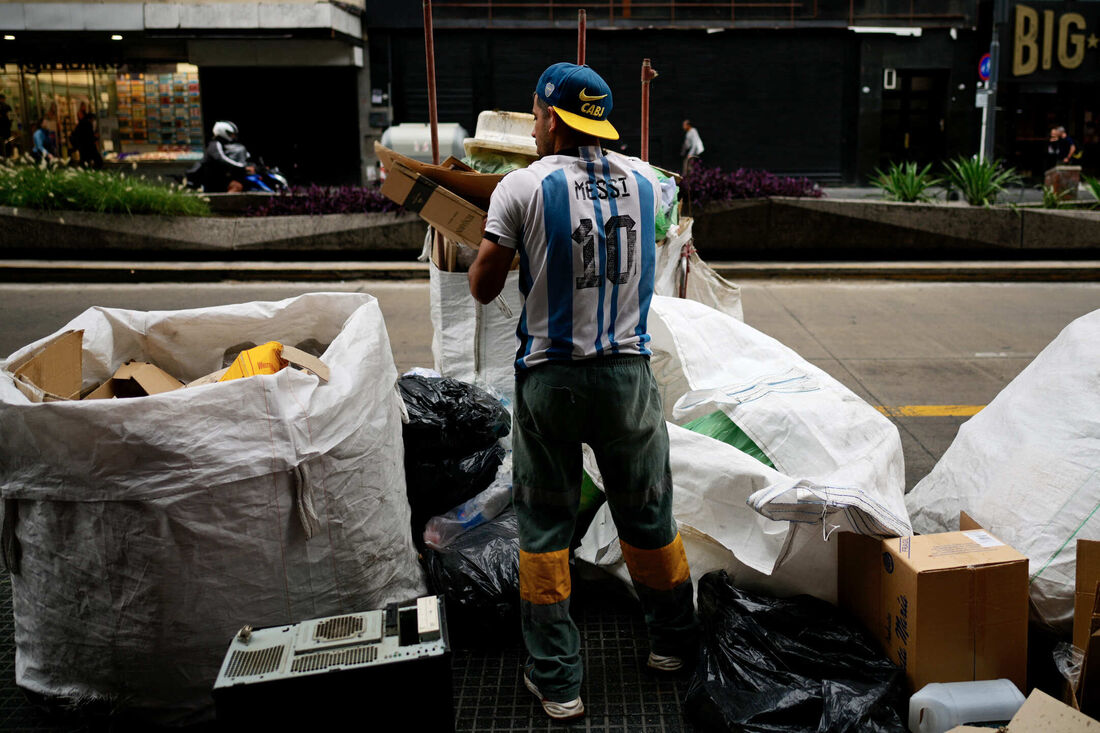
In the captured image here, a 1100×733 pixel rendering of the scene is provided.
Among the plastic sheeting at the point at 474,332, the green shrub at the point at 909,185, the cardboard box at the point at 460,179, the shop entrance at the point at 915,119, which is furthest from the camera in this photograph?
the shop entrance at the point at 915,119

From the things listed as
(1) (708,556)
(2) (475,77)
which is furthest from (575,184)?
(2) (475,77)

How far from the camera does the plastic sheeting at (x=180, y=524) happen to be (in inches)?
92.8

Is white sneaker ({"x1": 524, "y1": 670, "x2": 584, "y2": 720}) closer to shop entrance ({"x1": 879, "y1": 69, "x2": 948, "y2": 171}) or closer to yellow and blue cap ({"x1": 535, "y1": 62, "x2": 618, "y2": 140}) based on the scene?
yellow and blue cap ({"x1": 535, "y1": 62, "x2": 618, "y2": 140})

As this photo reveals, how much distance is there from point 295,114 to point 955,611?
1969 centimetres

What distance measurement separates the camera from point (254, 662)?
2127mm

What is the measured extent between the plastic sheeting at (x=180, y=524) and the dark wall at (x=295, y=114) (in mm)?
18048

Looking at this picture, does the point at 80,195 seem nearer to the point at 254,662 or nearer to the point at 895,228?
the point at 895,228

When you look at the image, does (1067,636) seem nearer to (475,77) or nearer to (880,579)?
(880,579)

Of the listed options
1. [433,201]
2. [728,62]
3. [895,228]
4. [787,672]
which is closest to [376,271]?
[895,228]

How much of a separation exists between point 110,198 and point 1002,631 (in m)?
11.1

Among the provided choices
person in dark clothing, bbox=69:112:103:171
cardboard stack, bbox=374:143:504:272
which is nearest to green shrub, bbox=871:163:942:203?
cardboard stack, bbox=374:143:504:272

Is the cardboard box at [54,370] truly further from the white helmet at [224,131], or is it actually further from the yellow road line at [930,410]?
the white helmet at [224,131]

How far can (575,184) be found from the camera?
96.1 inches

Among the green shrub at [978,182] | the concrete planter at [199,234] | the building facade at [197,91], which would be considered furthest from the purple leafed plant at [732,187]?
the building facade at [197,91]
